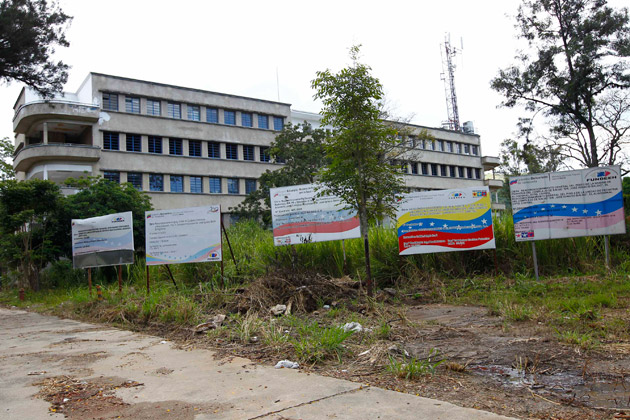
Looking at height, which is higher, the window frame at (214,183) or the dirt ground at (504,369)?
the window frame at (214,183)

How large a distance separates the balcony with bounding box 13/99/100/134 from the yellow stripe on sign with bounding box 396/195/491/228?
3093 centimetres

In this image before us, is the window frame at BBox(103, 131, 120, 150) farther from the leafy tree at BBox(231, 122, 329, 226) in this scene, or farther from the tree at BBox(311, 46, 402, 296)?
the tree at BBox(311, 46, 402, 296)

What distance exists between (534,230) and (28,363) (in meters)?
8.74

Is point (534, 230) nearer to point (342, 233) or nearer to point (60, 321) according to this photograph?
point (342, 233)

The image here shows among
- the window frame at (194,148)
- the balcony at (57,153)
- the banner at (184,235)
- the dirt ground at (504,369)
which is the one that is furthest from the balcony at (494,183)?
the dirt ground at (504,369)

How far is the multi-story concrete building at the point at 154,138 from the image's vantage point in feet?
113

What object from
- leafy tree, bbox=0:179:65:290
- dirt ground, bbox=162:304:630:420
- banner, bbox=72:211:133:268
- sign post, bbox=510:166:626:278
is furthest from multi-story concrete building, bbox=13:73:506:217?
dirt ground, bbox=162:304:630:420

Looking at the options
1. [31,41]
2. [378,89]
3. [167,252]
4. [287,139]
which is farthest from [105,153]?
[378,89]

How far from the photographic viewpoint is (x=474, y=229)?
9.98 metres

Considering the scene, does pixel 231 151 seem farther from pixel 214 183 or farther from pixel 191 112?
pixel 191 112

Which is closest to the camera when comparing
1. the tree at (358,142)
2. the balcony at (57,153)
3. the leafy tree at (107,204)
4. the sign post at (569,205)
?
the tree at (358,142)

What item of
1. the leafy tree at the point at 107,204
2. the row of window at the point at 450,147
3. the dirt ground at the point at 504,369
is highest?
the row of window at the point at 450,147

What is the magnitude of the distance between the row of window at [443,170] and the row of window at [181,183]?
21.4 m

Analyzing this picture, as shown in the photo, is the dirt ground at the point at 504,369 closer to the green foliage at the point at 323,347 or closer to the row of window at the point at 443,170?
the green foliage at the point at 323,347
